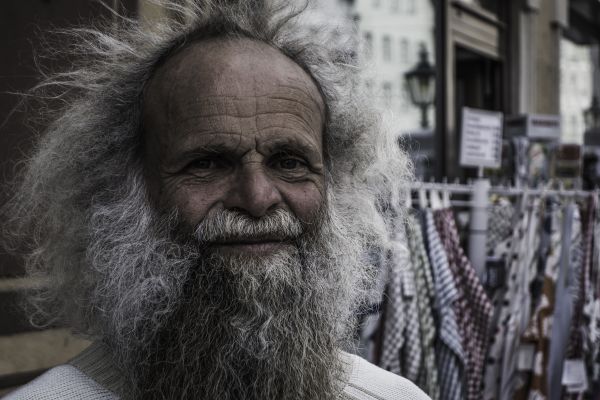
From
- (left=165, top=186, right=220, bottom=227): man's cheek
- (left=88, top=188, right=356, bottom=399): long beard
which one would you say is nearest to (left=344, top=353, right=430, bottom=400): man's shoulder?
(left=88, top=188, right=356, bottom=399): long beard

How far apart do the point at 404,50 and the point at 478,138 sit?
2344 mm

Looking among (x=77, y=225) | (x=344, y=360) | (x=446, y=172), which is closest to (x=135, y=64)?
(x=77, y=225)

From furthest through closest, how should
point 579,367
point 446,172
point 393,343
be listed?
point 446,172 → point 579,367 → point 393,343

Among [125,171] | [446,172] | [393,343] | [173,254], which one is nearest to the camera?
[173,254]

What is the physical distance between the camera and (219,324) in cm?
142

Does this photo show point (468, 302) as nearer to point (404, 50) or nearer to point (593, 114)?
point (404, 50)

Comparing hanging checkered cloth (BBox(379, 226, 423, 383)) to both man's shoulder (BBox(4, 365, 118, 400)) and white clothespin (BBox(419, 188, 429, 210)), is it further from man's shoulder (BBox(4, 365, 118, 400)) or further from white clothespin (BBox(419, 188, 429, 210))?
man's shoulder (BBox(4, 365, 118, 400))

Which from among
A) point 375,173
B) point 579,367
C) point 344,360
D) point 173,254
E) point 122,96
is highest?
point 122,96

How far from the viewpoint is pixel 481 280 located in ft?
11.3

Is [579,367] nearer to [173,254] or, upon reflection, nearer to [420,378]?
[420,378]

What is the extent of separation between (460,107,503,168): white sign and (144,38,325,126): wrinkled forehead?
7.94 feet

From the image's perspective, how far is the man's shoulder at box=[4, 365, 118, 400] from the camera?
1.43 metres

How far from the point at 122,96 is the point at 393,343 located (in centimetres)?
184

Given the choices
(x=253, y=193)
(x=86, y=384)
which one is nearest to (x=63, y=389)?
(x=86, y=384)
